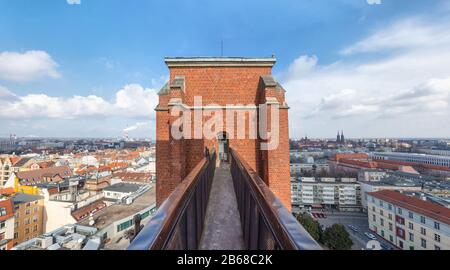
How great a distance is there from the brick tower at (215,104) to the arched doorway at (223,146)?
240 mm

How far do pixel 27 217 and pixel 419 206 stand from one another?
4304 centimetres

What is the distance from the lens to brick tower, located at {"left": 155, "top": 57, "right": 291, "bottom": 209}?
7500mm

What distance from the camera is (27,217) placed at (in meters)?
23.6

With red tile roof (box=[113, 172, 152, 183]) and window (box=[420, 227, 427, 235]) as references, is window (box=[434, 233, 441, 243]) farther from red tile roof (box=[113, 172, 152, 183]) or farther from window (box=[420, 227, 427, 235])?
red tile roof (box=[113, 172, 152, 183])

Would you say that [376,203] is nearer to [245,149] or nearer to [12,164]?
[245,149]

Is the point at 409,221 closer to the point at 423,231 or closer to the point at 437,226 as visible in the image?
the point at 423,231

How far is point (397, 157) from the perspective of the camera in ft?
272

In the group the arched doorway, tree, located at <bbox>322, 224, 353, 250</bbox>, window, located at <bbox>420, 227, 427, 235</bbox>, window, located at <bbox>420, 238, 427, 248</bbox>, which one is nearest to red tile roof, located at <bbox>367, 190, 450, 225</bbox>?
window, located at <bbox>420, 227, 427, 235</bbox>

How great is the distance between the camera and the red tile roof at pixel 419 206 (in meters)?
17.4

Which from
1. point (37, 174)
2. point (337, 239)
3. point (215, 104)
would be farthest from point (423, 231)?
point (37, 174)

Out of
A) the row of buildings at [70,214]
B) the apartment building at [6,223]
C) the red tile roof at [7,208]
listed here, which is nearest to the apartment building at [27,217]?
the row of buildings at [70,214]

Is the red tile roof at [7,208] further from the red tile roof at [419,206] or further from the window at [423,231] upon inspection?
the window at [423,231]
